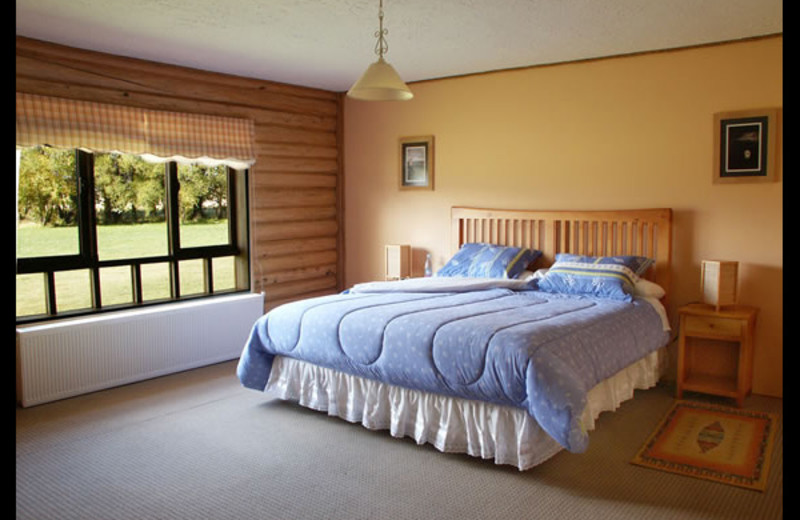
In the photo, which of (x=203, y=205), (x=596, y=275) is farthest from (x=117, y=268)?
(x=596, y=275)

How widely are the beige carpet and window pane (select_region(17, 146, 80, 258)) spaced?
120 cm

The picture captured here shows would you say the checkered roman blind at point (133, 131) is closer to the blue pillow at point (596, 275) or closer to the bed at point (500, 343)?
the bed at point (500, 343)

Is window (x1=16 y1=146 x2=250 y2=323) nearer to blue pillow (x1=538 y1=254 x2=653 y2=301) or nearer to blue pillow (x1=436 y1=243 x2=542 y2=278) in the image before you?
blue pillow (x1=436 y1=243 x2=542 y2=278)

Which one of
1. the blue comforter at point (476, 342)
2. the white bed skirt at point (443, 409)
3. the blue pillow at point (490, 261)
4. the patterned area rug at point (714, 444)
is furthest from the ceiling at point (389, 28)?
the patterned area rug at point (714, 444)

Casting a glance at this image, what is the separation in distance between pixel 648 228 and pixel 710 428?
1.65 m

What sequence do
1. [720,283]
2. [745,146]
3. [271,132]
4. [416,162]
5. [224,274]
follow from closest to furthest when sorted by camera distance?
[720,283] < [745,146] < [224,274] < [271,132] < [416,162]

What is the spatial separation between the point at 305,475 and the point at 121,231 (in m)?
2.84

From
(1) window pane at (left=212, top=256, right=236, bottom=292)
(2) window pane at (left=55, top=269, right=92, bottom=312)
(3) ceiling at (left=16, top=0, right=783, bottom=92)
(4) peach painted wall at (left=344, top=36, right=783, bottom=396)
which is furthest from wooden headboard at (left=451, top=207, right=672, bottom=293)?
(2) window pane at (left=55, top=269, right=92, bottom=312)

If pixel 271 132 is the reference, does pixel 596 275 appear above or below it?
below

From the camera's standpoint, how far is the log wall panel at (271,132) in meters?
4.63

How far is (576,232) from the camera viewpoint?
532cm

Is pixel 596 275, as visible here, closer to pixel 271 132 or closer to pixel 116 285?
pixel 271 132

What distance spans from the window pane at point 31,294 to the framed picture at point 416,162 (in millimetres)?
3307

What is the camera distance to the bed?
10.6 ft
